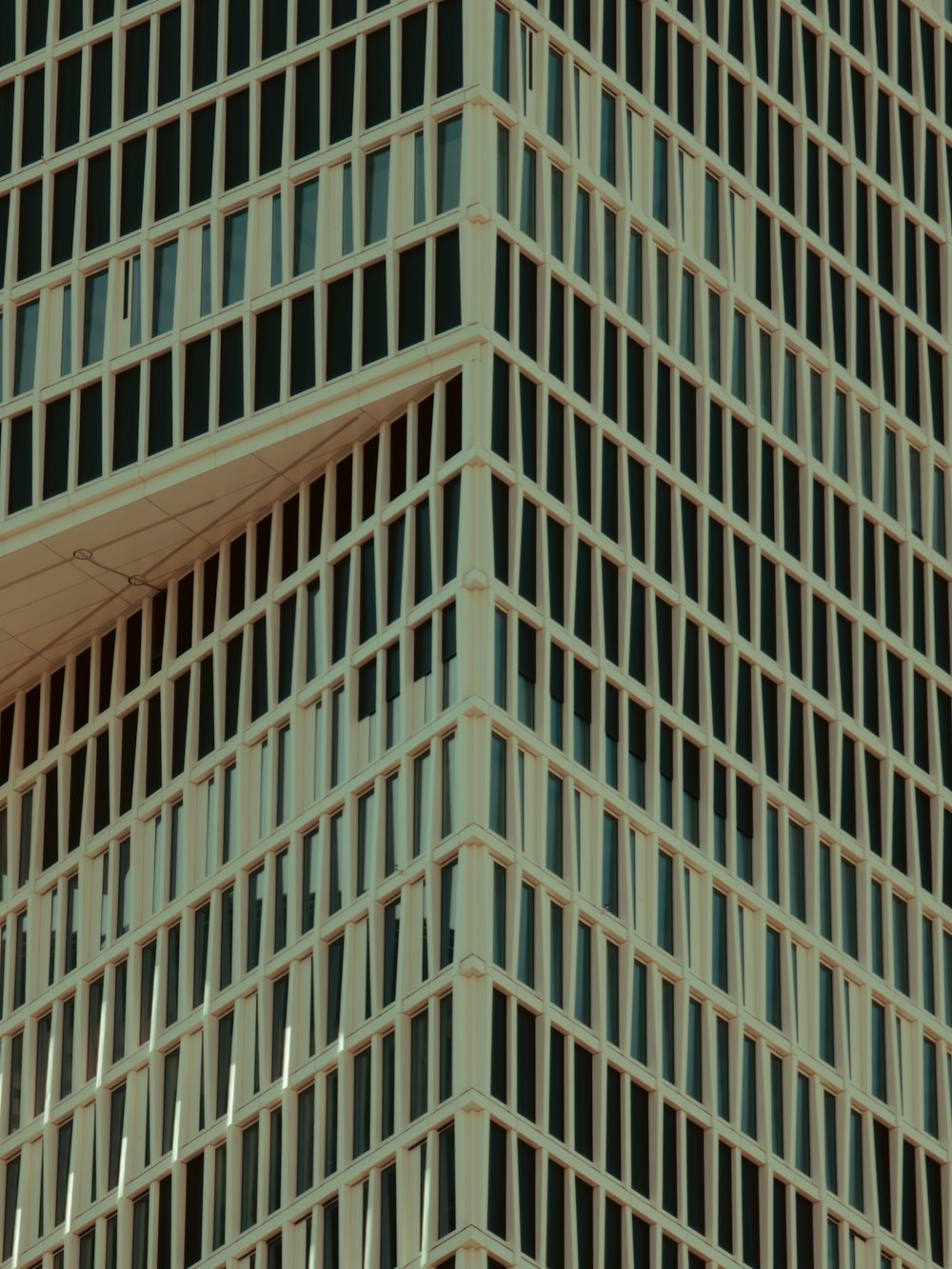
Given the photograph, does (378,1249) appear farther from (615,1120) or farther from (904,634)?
(904,634)

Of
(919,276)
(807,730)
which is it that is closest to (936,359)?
(919,276)

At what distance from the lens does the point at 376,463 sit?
104 m

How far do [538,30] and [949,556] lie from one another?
17.8 m

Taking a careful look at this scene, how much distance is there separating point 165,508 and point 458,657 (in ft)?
33.6

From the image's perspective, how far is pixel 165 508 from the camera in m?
106

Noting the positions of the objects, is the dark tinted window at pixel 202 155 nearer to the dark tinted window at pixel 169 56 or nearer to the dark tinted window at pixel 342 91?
the dark tinted window at pixel 169 56

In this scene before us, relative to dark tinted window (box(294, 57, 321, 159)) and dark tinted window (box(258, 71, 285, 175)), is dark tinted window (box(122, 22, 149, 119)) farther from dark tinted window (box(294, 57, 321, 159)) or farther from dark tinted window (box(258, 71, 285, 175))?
dark tinted window (box(294, 57, 321, 159))

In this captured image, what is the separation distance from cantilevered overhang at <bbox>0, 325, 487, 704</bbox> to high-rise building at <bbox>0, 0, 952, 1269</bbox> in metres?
0.14

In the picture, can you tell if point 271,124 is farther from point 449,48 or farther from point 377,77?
point 449,48

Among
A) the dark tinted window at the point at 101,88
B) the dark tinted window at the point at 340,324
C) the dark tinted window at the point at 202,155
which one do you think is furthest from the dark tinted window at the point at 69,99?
the dark tinted window at the point at 340,324

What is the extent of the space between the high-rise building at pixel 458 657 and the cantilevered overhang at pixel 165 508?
0.46 ft

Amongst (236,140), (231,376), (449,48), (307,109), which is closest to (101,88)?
(236,140)

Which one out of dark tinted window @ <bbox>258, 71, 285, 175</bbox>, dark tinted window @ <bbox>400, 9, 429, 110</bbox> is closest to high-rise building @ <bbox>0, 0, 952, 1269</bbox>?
dark tinted window @ <bbox>258, 71, 285, 175</bbox>

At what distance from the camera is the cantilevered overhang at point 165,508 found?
10300cm
